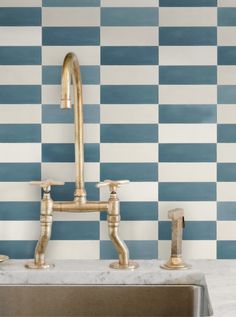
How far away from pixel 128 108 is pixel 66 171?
0.24 metres

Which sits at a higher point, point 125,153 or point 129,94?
point 129,94

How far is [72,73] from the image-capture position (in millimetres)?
1278

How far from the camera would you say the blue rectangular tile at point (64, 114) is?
54.9 inches

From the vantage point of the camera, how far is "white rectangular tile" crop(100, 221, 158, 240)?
4.61 ft

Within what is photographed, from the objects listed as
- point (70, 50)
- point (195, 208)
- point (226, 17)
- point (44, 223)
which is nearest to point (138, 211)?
point (195, 208)

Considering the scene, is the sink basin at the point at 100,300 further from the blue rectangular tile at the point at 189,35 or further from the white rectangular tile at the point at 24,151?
the blue rectangular tile at the point at 189,35

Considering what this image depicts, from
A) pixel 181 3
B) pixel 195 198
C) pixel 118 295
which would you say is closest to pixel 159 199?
pixel 195 198

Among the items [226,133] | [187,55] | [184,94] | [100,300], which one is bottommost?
[100,300]

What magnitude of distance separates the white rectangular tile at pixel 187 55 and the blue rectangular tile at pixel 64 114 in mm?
222

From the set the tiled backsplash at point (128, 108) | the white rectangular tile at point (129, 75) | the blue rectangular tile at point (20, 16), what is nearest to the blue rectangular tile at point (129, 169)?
the tiled backsplash at point (128, 108)

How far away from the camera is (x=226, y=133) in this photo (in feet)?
4.58

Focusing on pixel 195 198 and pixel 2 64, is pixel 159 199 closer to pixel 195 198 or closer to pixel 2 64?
pixel 195 198

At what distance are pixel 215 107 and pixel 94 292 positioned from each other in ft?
1.89

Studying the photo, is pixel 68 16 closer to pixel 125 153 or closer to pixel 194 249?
pixel 125 153
